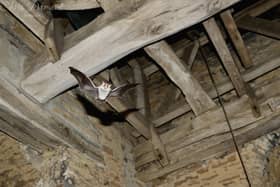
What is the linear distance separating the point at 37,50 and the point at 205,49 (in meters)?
2.32

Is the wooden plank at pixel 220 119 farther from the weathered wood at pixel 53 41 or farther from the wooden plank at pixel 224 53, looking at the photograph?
the weathered wood at pixel 53 41

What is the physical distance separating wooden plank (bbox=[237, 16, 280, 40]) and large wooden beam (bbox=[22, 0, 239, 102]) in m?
1.40

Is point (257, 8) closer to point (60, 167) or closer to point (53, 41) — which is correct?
point (53, 41)

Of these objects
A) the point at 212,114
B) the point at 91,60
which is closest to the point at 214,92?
the point at 212,114

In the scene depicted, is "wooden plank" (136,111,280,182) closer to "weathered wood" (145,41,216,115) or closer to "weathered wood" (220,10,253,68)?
"weathered wood" (145,41,216,115)

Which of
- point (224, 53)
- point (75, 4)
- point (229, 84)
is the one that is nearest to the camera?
point (75, 4)

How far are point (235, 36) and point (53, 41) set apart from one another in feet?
5.50

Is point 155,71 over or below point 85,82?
below

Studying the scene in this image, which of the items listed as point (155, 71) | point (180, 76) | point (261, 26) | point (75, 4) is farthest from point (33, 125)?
point (261, 26)

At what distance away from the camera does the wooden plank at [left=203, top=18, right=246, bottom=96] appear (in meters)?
2.44

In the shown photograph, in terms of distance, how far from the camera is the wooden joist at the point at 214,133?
289 centimetres

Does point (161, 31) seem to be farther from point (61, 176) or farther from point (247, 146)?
point (247, 146)

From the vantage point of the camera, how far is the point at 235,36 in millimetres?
2697

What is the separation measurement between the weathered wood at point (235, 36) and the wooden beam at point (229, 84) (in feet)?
0.35
